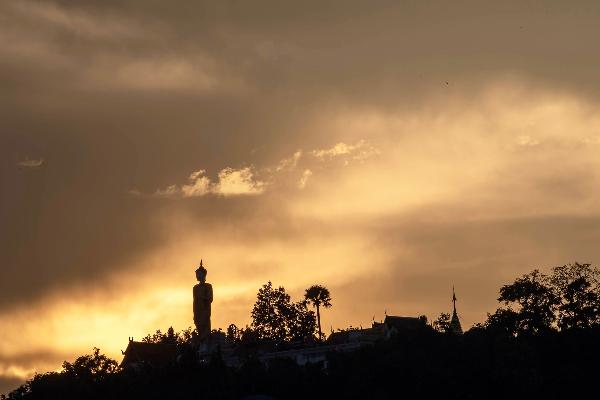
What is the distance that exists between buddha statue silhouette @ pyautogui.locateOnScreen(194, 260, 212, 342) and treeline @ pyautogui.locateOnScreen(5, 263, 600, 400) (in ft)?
31.5

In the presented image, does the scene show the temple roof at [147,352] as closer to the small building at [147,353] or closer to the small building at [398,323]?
the small building at [147,353]

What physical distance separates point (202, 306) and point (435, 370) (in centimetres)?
3044

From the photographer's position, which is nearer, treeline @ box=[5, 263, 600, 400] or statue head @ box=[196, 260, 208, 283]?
treeline @ box=[5, 263, 600, 400]

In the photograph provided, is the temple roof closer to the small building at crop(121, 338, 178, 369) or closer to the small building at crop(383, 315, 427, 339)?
the small building at crop(121, 338, 178, 369)

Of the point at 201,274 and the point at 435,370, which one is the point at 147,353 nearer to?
the point at 201,274

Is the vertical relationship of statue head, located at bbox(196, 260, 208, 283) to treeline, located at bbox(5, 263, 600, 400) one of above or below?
above

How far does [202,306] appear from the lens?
116m

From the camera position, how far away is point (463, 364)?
308 feet

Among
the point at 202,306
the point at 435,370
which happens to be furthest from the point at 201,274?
the point at 435,370

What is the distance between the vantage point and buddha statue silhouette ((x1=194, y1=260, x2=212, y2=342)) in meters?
116

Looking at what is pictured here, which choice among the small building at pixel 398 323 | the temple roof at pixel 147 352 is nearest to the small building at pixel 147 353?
the temple roof at pixel 147 352

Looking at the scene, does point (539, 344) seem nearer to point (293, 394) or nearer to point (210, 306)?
point (293, 394)

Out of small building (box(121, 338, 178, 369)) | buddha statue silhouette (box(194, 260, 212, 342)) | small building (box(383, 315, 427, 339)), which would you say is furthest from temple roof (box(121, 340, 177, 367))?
small building (box(383, 315, 427, 339))

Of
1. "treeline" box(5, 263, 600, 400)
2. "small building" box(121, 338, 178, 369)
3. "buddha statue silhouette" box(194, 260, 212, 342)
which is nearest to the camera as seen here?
"treeline" box(5, 263, 600, 400)
